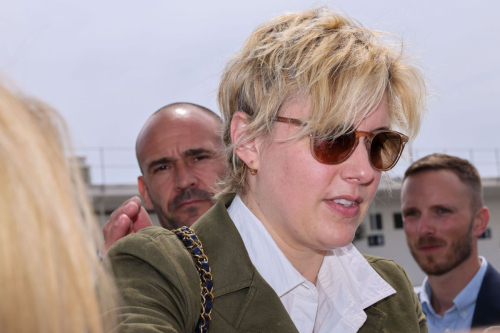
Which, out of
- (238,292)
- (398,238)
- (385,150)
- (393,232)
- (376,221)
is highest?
(385,150)

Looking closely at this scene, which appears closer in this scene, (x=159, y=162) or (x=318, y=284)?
(x=318, y=284)

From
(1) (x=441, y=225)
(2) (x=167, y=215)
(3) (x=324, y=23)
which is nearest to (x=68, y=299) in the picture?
(3) (x=324, y=23)

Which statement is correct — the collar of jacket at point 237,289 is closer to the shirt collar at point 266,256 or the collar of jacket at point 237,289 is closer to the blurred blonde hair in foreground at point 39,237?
the shirt collar at point 266,256

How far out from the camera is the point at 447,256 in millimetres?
4660

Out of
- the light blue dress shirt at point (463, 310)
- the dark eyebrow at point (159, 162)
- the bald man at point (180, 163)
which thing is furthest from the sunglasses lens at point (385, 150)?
the light blue dress shirt at point (463, 310)

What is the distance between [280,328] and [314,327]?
1.09ft

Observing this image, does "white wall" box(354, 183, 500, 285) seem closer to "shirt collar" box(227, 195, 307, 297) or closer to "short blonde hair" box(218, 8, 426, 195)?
"short blonde hair" box(218, 8, 426, 195)

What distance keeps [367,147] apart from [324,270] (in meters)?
0.52

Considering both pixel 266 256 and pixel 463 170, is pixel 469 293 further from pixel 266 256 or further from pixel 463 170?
→ pixel 266 256

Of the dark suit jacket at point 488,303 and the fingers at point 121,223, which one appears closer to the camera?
the fingers at point 121,223

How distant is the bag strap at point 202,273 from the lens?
73.2 inches

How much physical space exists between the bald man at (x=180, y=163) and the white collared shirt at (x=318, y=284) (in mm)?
1280

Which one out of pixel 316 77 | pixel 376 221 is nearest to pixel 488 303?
pixel 316 77

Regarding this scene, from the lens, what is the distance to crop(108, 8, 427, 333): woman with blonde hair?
1918 millimetres
